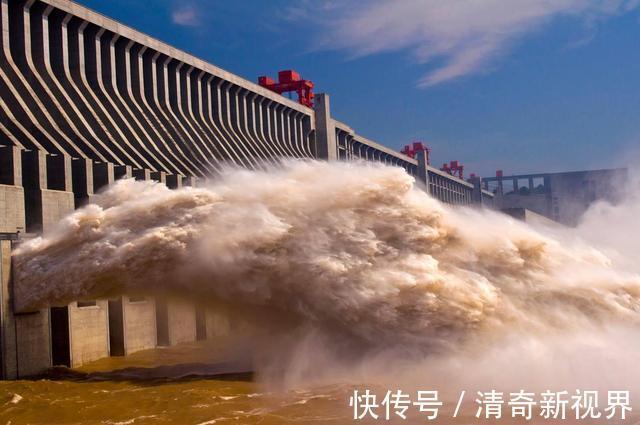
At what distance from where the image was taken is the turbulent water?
24984mm

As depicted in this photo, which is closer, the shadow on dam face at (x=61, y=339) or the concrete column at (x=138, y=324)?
the shadow on dam face at (x=61, y=339)

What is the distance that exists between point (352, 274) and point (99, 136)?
24063 mm

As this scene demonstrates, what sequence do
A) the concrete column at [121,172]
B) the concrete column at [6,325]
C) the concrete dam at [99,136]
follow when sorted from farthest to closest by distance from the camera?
1. the concrete column at [121,172]
2. the concrete dam at [99,136]
3. the concrete column at [6,325]

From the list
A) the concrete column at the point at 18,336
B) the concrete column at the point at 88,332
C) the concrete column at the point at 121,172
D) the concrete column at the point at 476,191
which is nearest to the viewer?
→ the concrete column at the point at 18,336

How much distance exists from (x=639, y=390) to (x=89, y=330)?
20737 millimetres

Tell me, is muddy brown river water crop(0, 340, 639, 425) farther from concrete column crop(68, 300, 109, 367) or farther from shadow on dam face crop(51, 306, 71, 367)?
concrete column crop(68, 300, 109, 367)

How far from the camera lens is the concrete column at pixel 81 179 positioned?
1334 inches

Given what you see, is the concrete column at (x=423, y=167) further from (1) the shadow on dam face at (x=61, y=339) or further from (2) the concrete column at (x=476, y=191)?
(1) the shadow on dam face at (x=61, y=339)

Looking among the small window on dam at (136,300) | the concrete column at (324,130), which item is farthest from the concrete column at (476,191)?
the small window on dam at (136,300)

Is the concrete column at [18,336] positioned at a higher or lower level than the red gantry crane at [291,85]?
lower

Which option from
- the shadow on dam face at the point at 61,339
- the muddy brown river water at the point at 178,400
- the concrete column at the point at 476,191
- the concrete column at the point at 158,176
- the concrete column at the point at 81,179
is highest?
the concrete column at the point at 476,191

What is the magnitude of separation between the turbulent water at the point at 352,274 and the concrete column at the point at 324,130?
4999 centimetres

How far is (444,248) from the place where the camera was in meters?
26.5

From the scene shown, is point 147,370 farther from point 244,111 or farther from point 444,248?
point 244,111
